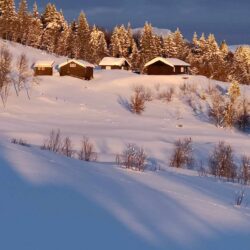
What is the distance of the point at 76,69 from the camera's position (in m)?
75.6

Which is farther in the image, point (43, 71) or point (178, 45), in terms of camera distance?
point (178, 45)

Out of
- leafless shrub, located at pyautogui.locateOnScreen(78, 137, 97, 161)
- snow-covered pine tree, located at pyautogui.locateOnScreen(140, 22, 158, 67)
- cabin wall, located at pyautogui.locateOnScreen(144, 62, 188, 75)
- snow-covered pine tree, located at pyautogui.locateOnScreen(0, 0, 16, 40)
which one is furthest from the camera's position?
snow-covered pine tree, located at pyautogui.locateOnScreen(140, 22, 158, 67)

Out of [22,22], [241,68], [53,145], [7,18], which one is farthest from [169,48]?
[53,145]

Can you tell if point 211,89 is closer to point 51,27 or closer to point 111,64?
point 111,64

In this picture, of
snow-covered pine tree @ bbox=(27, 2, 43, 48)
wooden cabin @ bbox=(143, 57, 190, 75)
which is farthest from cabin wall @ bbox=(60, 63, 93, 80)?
snow-covered pine tree @ bbox=(27, 2, 43, 48)

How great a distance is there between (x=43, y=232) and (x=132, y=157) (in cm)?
896

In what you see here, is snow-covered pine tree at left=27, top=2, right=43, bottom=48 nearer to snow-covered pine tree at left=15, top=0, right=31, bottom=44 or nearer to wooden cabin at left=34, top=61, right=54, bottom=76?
snow-covered pine tree at left=15, top=0, right=31, bottom=44

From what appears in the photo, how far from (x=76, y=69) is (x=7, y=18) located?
72.2ft

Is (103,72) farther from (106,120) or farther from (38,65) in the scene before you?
(106,120)

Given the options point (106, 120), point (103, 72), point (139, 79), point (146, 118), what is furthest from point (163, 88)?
point (106, 120)

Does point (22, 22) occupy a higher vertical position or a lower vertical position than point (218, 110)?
higher

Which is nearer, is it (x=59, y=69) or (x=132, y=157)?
(x=132, y=157)

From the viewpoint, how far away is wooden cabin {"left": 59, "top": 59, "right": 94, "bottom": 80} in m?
75.2

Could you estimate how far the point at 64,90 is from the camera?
222 ft
